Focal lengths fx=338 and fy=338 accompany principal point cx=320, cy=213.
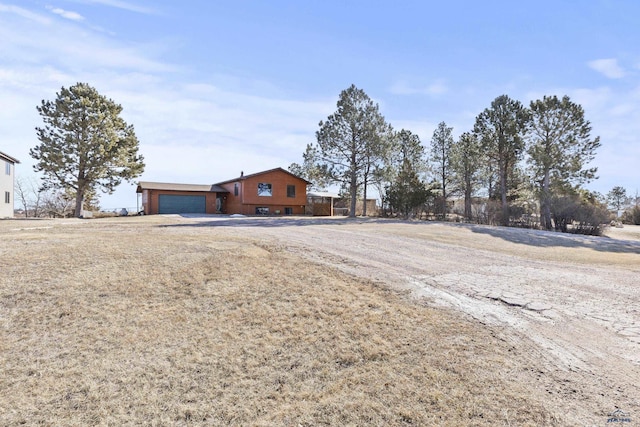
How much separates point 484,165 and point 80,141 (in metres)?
Result: 31.9

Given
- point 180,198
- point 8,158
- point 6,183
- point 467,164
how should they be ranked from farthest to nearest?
point 180,198
point 467,164
point 6,183
point 8,158

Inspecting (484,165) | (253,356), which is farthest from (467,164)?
(253,356)

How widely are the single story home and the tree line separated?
9.65ft

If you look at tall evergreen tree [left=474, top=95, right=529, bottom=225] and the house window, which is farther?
the house window

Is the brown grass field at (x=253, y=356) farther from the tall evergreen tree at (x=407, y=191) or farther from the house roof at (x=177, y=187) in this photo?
the house roof at (x=177, y=187)

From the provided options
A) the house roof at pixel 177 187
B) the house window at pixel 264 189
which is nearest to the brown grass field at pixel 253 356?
the house window at pixel 264 189

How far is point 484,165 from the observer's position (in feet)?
93.8

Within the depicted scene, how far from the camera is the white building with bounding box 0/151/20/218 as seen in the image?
2389 cm

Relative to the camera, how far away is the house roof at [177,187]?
1162 inches

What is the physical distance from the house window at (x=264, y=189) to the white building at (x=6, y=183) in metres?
18.1

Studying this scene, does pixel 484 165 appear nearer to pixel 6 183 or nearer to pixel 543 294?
pixel 543 294

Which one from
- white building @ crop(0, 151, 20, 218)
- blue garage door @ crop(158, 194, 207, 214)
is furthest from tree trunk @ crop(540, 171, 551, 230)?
white building @ crop(0, 151, 20, 218)

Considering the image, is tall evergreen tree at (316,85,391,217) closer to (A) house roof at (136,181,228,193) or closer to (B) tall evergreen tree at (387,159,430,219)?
(B) tall evergreen tree at (387,159,430,219)

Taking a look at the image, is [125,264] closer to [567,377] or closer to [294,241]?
[294,241]
